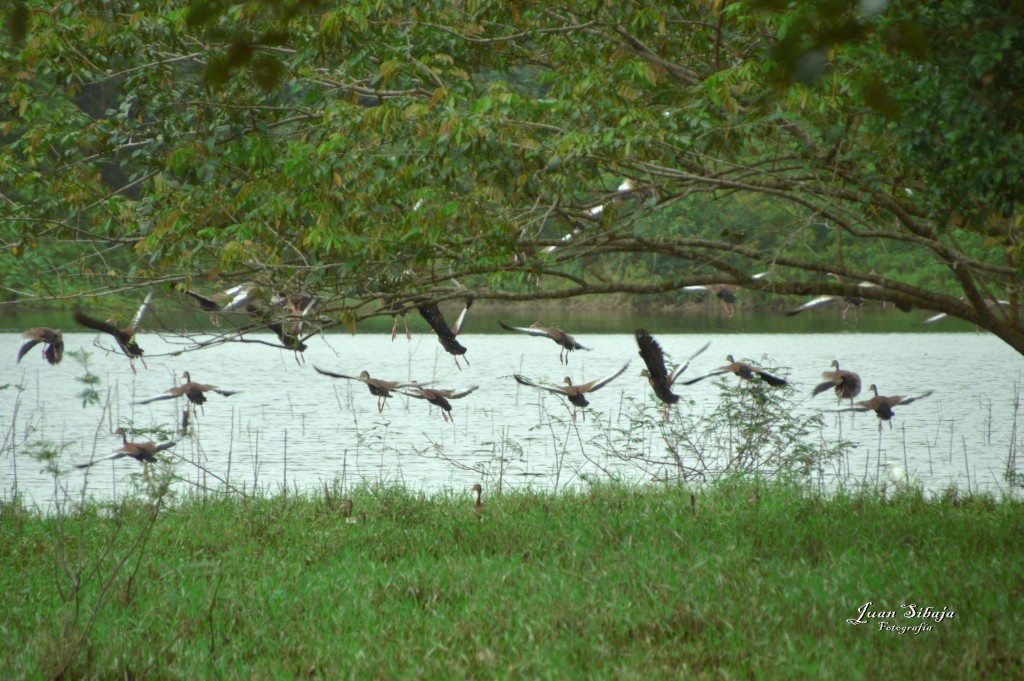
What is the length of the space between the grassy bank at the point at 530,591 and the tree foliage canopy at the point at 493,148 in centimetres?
134

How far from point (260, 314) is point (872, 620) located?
3639 mm

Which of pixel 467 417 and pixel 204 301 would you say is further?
pixel 467 417

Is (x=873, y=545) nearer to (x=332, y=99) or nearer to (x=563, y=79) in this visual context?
(x=563, y=79)

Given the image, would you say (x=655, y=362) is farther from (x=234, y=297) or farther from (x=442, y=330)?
(x=234, y=297)

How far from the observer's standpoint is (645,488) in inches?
322

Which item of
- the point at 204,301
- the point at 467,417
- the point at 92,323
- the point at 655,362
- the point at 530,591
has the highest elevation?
the point at 204,301

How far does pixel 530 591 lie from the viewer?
496 centimetres

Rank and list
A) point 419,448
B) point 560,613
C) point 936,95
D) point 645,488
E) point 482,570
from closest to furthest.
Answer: point 936,95 < point 560,613 < point 482,570 < point 645,488 < point 419,448

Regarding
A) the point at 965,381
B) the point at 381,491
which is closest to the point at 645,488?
the point at 381,491

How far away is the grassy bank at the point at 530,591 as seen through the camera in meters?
3.99
